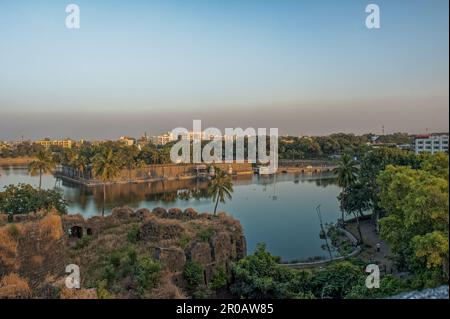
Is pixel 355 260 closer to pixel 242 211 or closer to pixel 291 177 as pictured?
pixel 242 211

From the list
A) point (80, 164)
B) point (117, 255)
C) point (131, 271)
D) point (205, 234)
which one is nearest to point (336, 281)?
point (205, 234)

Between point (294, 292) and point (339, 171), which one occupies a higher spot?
point (339, 171)

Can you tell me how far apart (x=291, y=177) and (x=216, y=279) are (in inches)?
1652

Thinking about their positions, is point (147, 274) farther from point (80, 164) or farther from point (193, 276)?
point (80, 164)

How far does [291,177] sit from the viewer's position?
5244cm

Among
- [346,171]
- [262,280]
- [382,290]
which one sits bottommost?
[262,280]

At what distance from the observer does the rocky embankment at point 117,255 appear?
27.3 feet

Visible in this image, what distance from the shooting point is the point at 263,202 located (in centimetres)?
3262

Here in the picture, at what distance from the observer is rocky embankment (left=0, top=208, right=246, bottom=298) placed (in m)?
8.32

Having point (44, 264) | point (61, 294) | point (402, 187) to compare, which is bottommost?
point (44, 264)

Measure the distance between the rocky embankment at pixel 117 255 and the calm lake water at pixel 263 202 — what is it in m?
5.84

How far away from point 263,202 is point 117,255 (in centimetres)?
2349

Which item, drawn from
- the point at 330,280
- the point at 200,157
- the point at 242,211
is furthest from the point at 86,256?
the point at 200,157

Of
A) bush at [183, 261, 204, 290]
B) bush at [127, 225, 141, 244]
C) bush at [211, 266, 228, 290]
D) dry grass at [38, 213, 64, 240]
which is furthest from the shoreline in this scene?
bush at [183, 261, 204, 290]
